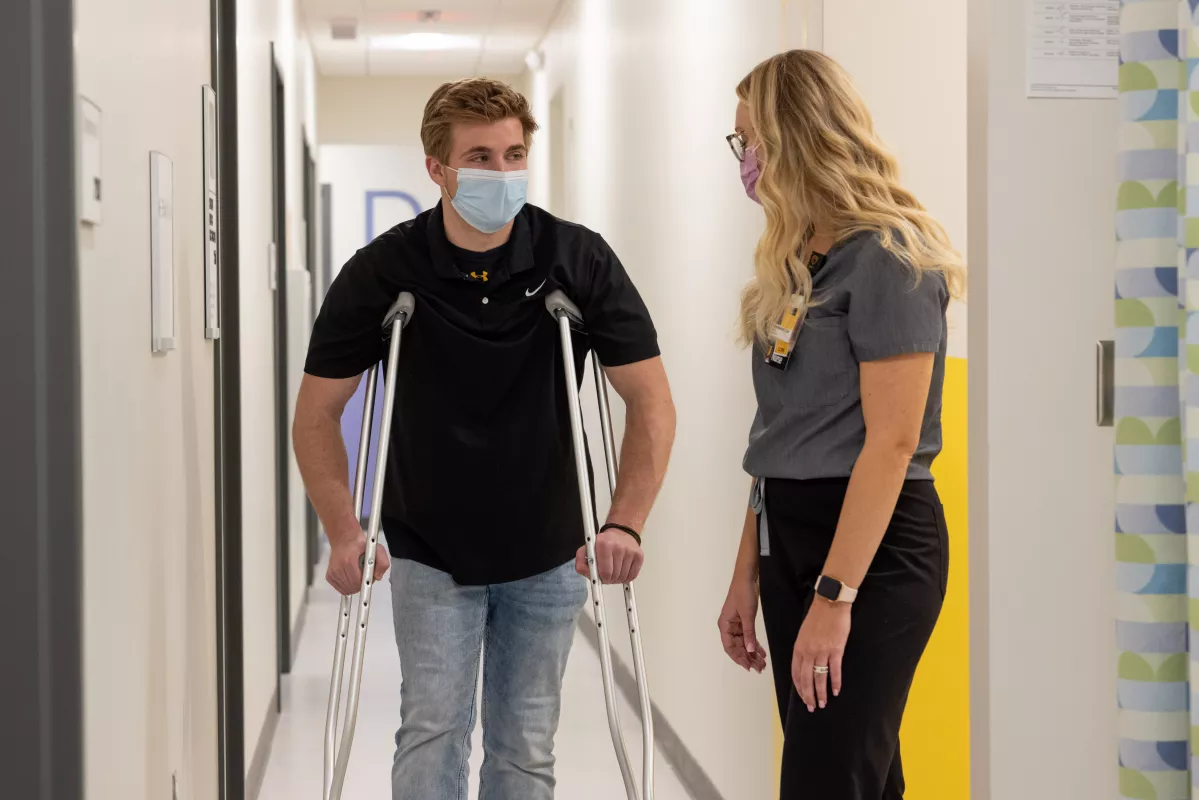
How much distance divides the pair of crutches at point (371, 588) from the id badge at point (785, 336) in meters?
0.34

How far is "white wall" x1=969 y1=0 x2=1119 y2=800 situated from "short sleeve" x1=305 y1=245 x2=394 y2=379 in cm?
100

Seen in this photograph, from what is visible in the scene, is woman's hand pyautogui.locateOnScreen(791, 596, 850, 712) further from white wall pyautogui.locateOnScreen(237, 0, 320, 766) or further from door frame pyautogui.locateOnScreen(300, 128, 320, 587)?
door frame pyautogui.locateOnScreen(300, 128, 320, 587)

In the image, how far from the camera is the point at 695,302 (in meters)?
3.74

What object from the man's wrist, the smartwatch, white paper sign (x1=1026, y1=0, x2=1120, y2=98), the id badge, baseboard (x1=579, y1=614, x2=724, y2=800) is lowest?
baseboard (x1=579, y1=614, x2=724, y2=800)

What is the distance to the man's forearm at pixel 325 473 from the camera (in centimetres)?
219

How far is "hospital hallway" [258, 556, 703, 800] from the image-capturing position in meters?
3.88

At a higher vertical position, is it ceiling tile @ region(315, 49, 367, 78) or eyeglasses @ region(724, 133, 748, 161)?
ceiling tile @ region(315, 49, 367, 78)

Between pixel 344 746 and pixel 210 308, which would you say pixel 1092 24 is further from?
pixel 210 308

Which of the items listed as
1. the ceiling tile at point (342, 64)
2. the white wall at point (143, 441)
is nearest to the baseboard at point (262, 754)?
the white wall at point (143, 441)

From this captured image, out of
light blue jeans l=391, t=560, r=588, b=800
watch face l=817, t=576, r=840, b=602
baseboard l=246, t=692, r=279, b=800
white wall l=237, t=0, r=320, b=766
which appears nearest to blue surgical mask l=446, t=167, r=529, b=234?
light blue jeans l=391, t=560, r=588, b=800

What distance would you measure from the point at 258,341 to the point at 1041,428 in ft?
9.73

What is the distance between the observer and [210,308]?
269 cm

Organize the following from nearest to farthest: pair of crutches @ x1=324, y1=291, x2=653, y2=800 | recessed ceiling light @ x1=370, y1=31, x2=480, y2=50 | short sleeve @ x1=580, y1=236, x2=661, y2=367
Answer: pair of crutches @ x1=324, y1=291, x2=653, y2=800, short sleeve @ x1=580, y1=236, x2=661, y2=367, recessed ceiling light @ x1=370, y1=31, x2=480, y2=50

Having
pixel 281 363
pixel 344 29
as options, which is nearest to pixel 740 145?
pixel 281 363
